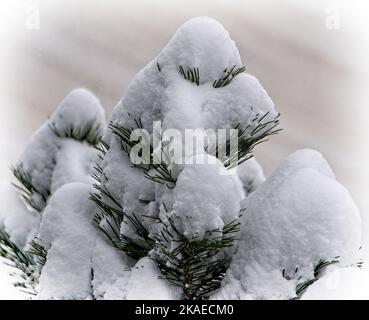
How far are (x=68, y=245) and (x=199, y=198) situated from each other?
0.37 m

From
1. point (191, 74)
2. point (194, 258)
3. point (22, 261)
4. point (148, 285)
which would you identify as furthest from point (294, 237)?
A: point (22, 261)

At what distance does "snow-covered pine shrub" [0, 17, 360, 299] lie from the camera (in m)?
0.98

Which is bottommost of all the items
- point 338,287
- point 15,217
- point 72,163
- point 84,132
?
point 338,287

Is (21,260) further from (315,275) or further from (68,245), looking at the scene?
(315,275)

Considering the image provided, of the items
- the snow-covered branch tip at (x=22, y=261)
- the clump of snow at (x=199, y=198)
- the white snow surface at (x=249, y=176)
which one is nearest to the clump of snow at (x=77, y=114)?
the snow-covered branch tip at (x=22, y=261)

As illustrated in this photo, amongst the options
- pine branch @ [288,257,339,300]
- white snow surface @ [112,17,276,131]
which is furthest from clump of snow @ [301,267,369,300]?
white snow surface @ [112,17,276,131]

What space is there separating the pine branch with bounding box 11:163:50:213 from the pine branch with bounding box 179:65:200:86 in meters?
0.80

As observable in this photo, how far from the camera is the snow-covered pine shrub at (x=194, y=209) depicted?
0.98 metres

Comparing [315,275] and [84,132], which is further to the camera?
[84,132]

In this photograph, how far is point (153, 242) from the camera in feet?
3.43

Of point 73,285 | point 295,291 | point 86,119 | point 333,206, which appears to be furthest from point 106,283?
point 86,119

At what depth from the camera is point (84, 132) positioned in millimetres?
1679

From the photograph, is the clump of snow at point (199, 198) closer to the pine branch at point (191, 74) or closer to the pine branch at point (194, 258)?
the pine branch at point (194, 258)
